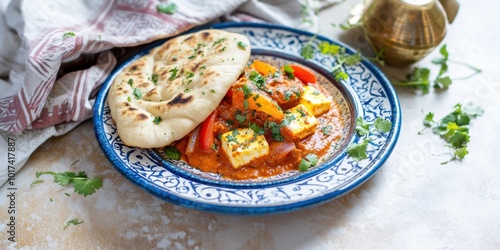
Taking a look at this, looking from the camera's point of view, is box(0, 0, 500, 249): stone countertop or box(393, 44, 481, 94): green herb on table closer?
box(0, 0, 500, 249): stone countertop

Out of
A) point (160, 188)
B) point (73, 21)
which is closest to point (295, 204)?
point (160, 188)

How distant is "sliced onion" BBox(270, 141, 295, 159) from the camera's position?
10.3ft

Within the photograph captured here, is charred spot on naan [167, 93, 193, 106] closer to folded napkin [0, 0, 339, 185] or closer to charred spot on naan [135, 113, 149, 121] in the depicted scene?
charred spot on naan [135, 113, 149, 121]

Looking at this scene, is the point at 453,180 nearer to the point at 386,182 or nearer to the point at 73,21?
the point at 386,182

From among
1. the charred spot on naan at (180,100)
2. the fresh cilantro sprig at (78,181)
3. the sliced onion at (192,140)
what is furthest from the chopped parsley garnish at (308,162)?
the fresh cilantro sprig at (78,181)

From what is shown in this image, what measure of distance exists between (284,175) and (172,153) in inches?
27.8

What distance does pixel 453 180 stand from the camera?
328 centimetres

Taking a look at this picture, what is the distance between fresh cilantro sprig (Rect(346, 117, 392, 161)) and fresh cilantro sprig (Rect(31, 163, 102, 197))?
157cm

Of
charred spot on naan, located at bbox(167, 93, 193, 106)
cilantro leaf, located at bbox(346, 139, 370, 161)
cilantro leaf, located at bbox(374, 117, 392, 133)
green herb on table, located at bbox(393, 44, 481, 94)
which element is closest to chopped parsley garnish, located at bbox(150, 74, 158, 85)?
charred spot on naan, located at bbox(167, 93, 193, 106)

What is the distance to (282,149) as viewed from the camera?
3156mm

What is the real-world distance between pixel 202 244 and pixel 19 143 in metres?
1.46

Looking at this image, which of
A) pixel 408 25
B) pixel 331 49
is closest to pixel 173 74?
pixel 331 49

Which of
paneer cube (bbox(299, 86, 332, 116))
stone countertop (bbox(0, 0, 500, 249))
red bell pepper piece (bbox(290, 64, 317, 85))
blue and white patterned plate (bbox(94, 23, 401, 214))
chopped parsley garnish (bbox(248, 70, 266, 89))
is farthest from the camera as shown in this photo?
red bell pepper piece (bbox(290, 64, 317, 85))

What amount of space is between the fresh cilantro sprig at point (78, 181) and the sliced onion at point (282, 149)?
1.10 metres
